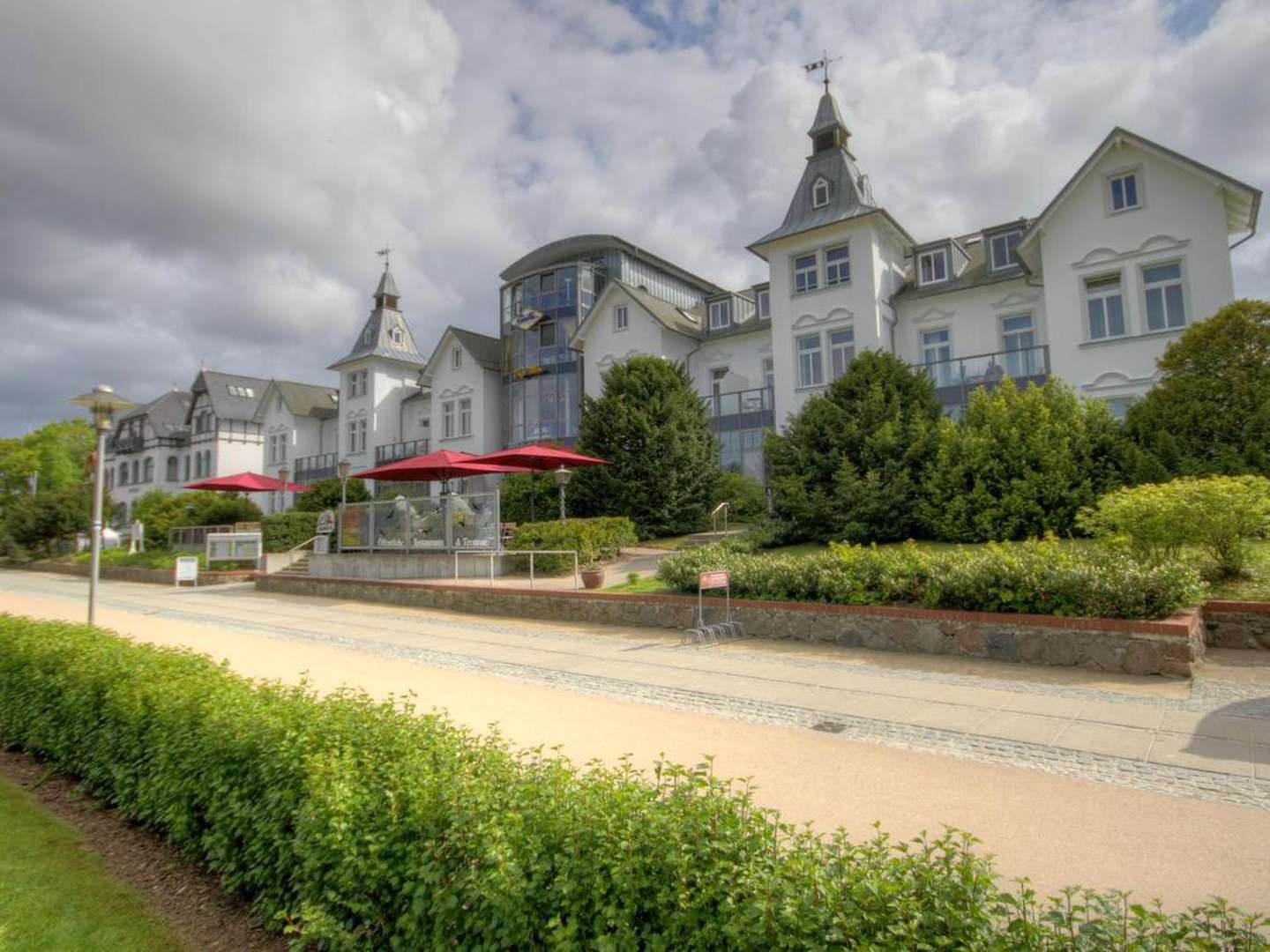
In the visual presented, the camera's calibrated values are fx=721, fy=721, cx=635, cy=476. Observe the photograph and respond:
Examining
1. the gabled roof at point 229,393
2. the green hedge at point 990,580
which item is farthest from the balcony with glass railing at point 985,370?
the gabled roof at point 229,393

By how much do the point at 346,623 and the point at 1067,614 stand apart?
40.3 ft

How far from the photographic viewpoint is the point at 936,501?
50.3 feet

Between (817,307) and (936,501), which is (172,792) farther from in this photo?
(817,307)

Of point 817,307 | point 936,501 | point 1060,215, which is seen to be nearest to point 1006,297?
point 1060,215

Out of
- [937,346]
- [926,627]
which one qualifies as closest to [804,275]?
[937,346]

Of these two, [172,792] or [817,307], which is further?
[817,307]

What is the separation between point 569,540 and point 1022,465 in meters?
10.2

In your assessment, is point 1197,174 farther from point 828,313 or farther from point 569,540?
point 569,540

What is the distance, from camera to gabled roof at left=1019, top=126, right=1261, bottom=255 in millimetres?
18438

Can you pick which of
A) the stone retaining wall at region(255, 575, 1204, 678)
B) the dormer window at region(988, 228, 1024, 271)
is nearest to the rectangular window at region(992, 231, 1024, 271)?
the dormer window at region(988, 228, 1024, 271)

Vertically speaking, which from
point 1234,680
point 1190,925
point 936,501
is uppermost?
point 936,501

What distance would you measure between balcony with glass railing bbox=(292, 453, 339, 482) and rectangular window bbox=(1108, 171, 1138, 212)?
1554 inches

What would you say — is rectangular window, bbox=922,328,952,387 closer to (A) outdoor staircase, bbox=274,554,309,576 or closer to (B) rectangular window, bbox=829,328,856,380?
(B) rectangular window, bbox=829,328,856,380

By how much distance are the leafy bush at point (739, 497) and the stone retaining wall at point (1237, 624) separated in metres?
14.6
